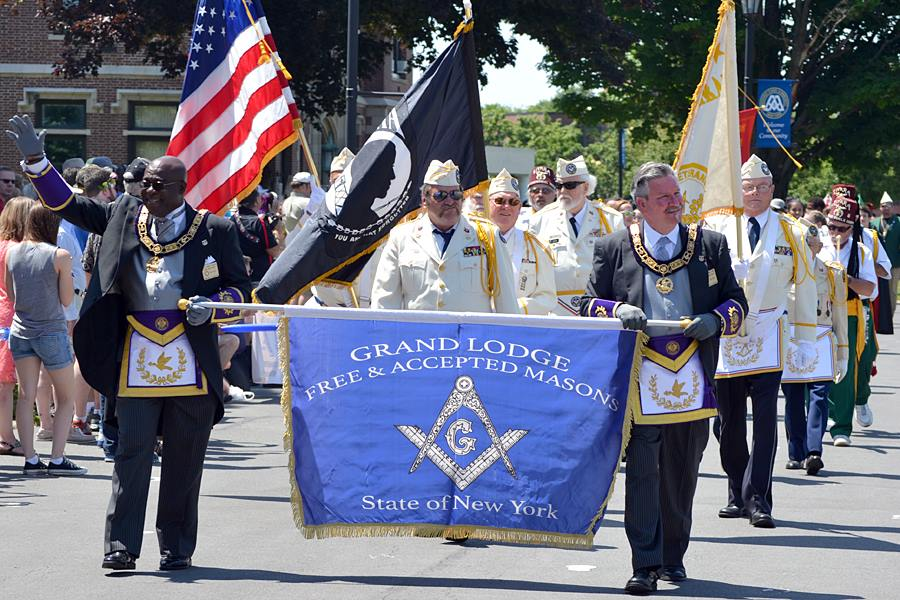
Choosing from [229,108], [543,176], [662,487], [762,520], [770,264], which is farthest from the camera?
[543,176]

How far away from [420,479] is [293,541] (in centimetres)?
151

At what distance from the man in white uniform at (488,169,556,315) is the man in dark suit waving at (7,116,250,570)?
3.40 meters

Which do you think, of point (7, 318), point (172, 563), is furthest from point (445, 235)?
point (7, 318)

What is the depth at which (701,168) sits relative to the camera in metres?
10.1

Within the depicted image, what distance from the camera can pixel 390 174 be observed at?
29.8ft

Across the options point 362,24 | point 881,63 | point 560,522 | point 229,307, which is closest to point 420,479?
point 560,522

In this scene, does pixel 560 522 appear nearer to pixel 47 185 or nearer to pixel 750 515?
pixel 750 515

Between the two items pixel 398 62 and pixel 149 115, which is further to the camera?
pixel 398 62

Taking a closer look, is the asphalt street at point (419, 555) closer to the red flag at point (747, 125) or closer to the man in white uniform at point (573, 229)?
the man in white uniform at point (573, 229)

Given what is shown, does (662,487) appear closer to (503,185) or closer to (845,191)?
(503,185)

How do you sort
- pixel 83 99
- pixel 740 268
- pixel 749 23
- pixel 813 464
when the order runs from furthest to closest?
pixel 83 99, pixel 749 23, pixel 813 464, pixel 740 268

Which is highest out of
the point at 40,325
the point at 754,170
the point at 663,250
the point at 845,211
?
the point at 754,170

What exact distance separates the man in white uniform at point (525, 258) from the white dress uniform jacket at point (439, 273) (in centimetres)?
201

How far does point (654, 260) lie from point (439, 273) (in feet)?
5.10
